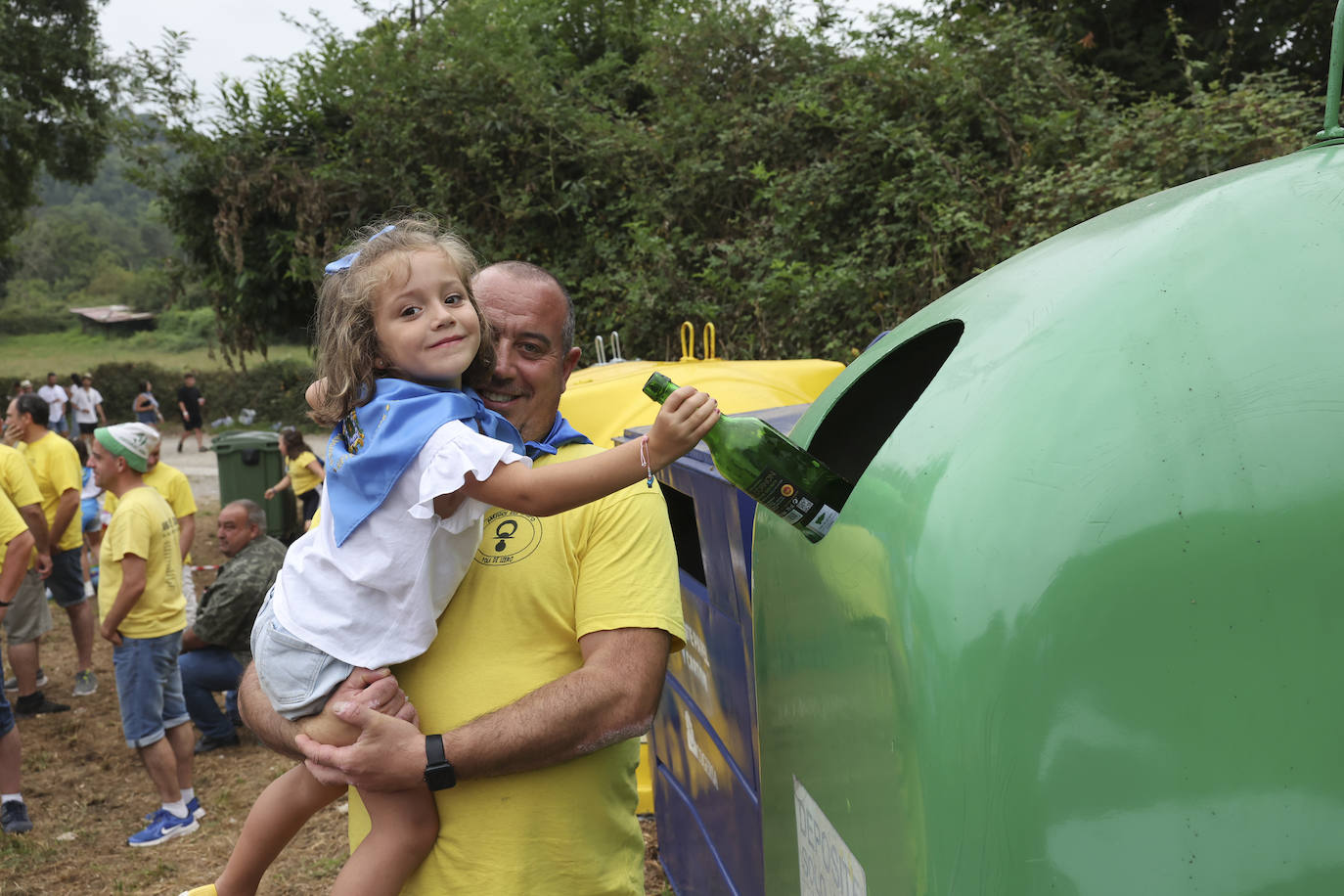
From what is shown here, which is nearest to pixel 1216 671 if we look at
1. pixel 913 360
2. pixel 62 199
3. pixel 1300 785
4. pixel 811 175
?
pixel 1300 785

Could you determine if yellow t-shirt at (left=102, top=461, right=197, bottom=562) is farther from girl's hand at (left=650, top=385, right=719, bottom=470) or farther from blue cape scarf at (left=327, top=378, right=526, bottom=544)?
girl's hand at (left=650, top=385, right=719, bottom=470)

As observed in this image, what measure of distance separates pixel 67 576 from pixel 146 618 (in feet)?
7.43

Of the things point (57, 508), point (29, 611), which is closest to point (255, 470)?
point (57, 508)

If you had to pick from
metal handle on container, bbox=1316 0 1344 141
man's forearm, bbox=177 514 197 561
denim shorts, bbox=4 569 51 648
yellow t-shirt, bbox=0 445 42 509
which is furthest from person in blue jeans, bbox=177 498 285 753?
metal handle on container, bbox=1316 0 1344 141

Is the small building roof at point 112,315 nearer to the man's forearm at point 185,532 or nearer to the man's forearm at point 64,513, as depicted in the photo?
the man's forearm at point 64,513

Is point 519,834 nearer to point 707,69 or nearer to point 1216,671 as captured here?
point 1216,671

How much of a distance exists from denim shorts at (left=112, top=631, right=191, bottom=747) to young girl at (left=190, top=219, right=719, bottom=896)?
3.53 metres

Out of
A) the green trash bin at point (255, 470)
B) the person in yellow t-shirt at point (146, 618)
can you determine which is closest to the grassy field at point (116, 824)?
the person in yellow t-shirt at point (146, 618)

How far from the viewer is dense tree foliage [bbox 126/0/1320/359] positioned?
284 inches

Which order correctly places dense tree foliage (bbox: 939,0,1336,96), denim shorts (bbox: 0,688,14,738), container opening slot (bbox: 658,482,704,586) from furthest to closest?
dense tree foliage (bbox: 939,0,1336,96) < denim shorts (bbox: 0,688,14,738) < container opening slot (bbox: 658,482,704,586)

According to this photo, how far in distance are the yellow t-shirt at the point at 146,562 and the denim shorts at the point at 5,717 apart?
0.53 meters

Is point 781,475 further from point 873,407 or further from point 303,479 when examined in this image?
point 303,479

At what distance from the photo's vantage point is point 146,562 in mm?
4777

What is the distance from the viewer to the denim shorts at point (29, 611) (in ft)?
20.0
